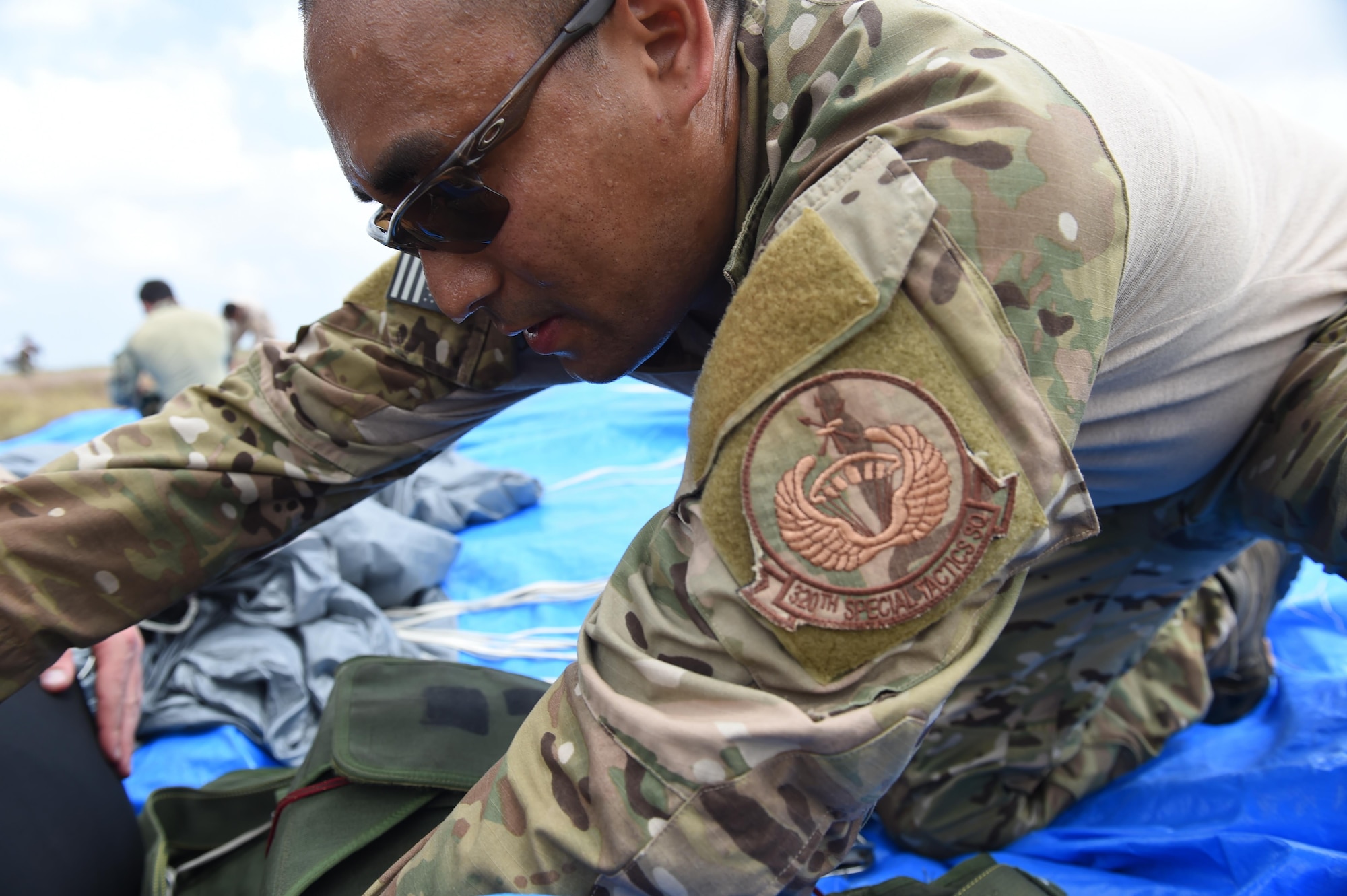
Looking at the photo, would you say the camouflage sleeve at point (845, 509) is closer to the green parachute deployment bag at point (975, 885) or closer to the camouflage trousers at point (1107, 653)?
the green parachute deployment bag at point (975, 885)

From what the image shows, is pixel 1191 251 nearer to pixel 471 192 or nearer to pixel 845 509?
pixel 845 509

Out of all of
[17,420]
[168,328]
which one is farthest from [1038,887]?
[17,420]

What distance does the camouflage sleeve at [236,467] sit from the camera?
1.16 meters

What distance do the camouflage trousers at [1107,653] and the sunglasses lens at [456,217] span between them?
1.03 m

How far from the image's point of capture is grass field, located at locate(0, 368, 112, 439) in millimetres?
5863

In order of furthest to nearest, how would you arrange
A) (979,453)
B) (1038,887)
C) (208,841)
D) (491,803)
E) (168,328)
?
(168,328)
(208,841)
(1038,887)
(491,803)
(979,453)

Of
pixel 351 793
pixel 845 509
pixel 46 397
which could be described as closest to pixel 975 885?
pixel 845 509

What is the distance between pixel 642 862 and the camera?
77 centimetres

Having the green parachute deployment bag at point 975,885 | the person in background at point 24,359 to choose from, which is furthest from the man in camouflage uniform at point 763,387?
the person in background at point 24,359

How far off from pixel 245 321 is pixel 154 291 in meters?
1.18

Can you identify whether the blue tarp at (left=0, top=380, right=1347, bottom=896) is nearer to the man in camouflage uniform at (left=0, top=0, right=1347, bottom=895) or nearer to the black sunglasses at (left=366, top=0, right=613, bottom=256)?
the man in camouflage uniform at (left=0, top=0, right=1347, bottom=895)

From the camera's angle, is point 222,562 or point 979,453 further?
point 222,562

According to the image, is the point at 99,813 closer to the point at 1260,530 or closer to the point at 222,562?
the point at 222,562

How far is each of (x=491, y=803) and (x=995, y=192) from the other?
2.30 feet
